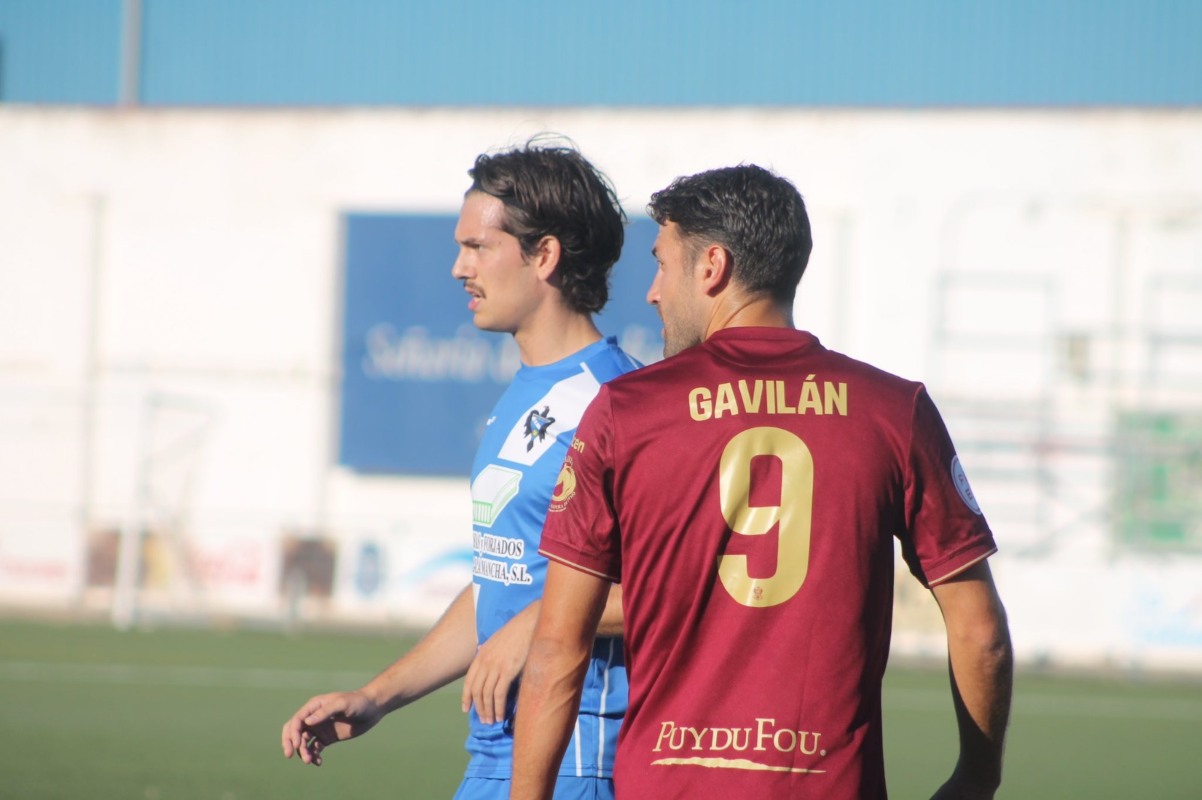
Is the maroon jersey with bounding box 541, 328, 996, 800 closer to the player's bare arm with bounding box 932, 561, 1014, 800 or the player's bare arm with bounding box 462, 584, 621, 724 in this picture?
the player's bare arm with bounding box 932, 561, 1014, 800

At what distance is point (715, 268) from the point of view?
9.10ft

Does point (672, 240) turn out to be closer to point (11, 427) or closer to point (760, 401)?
point (760, 401)

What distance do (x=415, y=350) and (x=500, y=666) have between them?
20.0 m

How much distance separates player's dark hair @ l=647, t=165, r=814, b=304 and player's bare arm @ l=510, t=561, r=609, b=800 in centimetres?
59

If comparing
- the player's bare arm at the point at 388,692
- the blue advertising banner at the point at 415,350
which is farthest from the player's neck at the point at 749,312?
the blue advertising banner at the point at 415,350

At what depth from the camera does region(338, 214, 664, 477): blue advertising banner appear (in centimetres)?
2261

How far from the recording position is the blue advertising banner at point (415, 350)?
22609 mm

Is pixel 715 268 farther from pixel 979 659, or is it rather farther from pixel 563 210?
pixel 563 210

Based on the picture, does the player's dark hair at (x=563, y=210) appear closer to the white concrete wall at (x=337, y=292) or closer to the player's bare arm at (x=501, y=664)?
the player's bare arm at (x=501, y=664)

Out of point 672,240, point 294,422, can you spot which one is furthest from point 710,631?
point 294,422

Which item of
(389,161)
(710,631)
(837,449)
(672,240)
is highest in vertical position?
(389,161)

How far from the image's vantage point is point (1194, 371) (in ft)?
66.8

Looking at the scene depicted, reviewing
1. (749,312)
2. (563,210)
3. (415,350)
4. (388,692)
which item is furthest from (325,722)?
(415,350)

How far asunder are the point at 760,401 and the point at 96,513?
840 inches
